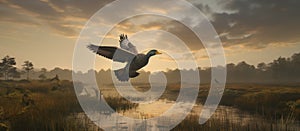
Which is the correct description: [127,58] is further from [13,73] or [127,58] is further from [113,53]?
[13,73]

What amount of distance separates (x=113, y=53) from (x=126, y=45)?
934 mm

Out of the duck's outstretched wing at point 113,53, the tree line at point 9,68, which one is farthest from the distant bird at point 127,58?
the tree line at point 9,68

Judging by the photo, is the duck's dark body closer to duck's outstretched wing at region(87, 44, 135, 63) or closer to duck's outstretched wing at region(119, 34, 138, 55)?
duck's outstretched wing at region(87, 44, 135, 63)

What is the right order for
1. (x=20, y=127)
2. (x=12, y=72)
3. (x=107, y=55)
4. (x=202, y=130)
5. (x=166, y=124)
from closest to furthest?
(x=107, y=55), (x=20, y=127), (x=202, y=130), (x=166, y=124), (x=12, y=72)

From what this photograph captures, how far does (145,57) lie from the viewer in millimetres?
6629

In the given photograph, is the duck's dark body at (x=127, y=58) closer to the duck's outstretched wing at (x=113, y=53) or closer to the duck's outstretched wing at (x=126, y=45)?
the duck's outstretched wing at (x=113, y=53)

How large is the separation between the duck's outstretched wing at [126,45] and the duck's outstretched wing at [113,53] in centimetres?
36

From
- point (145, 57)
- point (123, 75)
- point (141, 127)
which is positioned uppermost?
point (145, 57)

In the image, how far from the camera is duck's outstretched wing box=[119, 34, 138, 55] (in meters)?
7.23

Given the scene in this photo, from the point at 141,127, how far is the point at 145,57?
3690 mm

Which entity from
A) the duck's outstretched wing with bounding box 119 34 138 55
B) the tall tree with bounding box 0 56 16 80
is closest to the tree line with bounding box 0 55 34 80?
the tall tree with bounding box 0 56 16 80

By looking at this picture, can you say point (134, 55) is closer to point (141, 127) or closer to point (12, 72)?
point (141, 127)

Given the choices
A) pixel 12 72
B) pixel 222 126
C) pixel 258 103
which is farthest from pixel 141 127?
pixel 12 72

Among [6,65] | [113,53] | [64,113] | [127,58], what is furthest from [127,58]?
[6,65]
